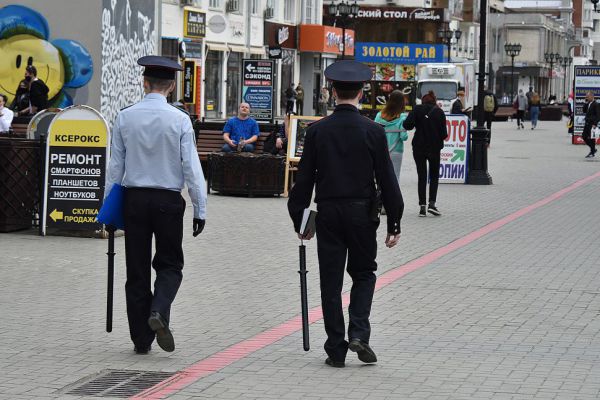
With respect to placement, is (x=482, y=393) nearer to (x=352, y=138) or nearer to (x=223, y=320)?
(x=352, y=138)

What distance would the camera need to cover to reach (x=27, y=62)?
67.7ft

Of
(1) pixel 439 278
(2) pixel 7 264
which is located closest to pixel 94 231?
(2) pixel 7 264

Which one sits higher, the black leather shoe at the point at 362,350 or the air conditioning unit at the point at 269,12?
the air conditioning unit at the point at 269,12

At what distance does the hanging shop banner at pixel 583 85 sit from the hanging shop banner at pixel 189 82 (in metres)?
11.7

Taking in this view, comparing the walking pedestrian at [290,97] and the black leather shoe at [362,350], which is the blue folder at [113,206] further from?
the walking pedestrian at [290,97]

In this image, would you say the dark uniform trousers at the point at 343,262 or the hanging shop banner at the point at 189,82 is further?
the hanging shop banner at the point at 189,82

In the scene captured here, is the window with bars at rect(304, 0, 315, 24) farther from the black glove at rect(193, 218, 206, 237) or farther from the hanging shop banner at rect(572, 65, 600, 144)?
the black glove at rect(193, 218, 206, 237)

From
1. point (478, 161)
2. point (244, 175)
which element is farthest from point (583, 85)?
point (244, 175)

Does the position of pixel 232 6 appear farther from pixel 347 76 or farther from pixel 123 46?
pixel 347 76

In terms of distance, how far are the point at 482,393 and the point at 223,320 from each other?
272 centimetres

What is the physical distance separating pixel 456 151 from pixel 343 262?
1580cm

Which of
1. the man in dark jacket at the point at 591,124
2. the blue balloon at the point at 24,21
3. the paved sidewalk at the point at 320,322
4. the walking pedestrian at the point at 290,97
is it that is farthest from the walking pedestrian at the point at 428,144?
the walking pedestrian at the point at 290,97

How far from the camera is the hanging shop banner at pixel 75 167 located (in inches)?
554

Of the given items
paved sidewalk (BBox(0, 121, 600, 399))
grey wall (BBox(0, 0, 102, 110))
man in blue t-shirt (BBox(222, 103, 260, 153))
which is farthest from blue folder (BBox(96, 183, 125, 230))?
man in blue t-shirt (BBox(222, 103, 260, 153))
